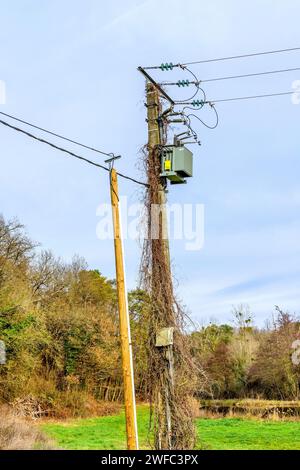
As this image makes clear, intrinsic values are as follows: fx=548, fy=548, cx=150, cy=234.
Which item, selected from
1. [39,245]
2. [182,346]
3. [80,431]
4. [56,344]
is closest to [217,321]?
[56,344]

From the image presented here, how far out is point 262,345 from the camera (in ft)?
59.9

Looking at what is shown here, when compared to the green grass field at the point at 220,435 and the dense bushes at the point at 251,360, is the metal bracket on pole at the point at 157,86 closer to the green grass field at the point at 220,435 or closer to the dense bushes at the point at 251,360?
the green grass field at the point at 220,435

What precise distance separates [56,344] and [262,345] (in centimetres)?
754

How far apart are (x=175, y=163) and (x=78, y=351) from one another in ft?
44.6

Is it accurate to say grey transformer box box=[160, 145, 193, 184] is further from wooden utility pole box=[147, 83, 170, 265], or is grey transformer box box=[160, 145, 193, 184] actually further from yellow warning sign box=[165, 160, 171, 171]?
wooden utility pole box=[147, 83, 170, 265]

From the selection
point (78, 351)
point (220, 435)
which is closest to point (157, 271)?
point (220, 435)

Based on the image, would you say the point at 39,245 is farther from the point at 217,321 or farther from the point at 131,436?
the point at 131,436

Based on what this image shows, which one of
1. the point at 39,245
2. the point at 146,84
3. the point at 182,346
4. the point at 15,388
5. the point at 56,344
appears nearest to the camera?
the point at 182,346

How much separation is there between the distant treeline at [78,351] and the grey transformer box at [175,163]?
250 inches

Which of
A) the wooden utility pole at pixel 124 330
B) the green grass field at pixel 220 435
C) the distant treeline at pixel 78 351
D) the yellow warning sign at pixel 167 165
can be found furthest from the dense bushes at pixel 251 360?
the wooden utility pole at pixel 124 330

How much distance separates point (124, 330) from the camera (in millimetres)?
7539

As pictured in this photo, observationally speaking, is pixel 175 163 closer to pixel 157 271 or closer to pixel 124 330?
pixel 157 271

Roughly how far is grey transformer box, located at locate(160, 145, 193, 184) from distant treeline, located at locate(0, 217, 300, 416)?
6341 millimetres

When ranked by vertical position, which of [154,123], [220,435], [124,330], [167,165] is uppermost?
[154,123]
